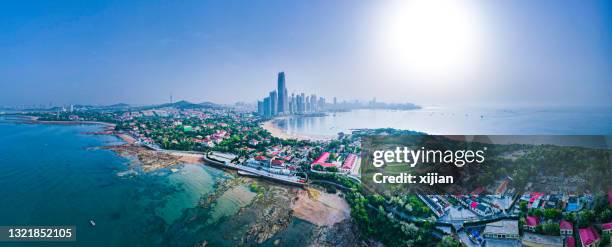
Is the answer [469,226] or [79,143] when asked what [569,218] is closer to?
[469,226]

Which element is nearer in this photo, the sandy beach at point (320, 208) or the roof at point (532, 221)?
the roof at point (532, 221)

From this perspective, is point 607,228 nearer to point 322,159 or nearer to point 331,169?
point 331,169

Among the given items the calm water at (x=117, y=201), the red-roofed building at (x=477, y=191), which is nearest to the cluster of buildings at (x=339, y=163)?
the calm water at (x=117, y=201)

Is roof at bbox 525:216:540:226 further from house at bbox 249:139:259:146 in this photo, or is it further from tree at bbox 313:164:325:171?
house at bbox 249:139:259:146

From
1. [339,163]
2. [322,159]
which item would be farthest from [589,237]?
[322,159]

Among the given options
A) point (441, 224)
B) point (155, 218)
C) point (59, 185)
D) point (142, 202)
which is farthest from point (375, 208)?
point (59, 185)

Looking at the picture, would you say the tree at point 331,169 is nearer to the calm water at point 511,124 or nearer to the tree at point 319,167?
the tree at point 319,167
